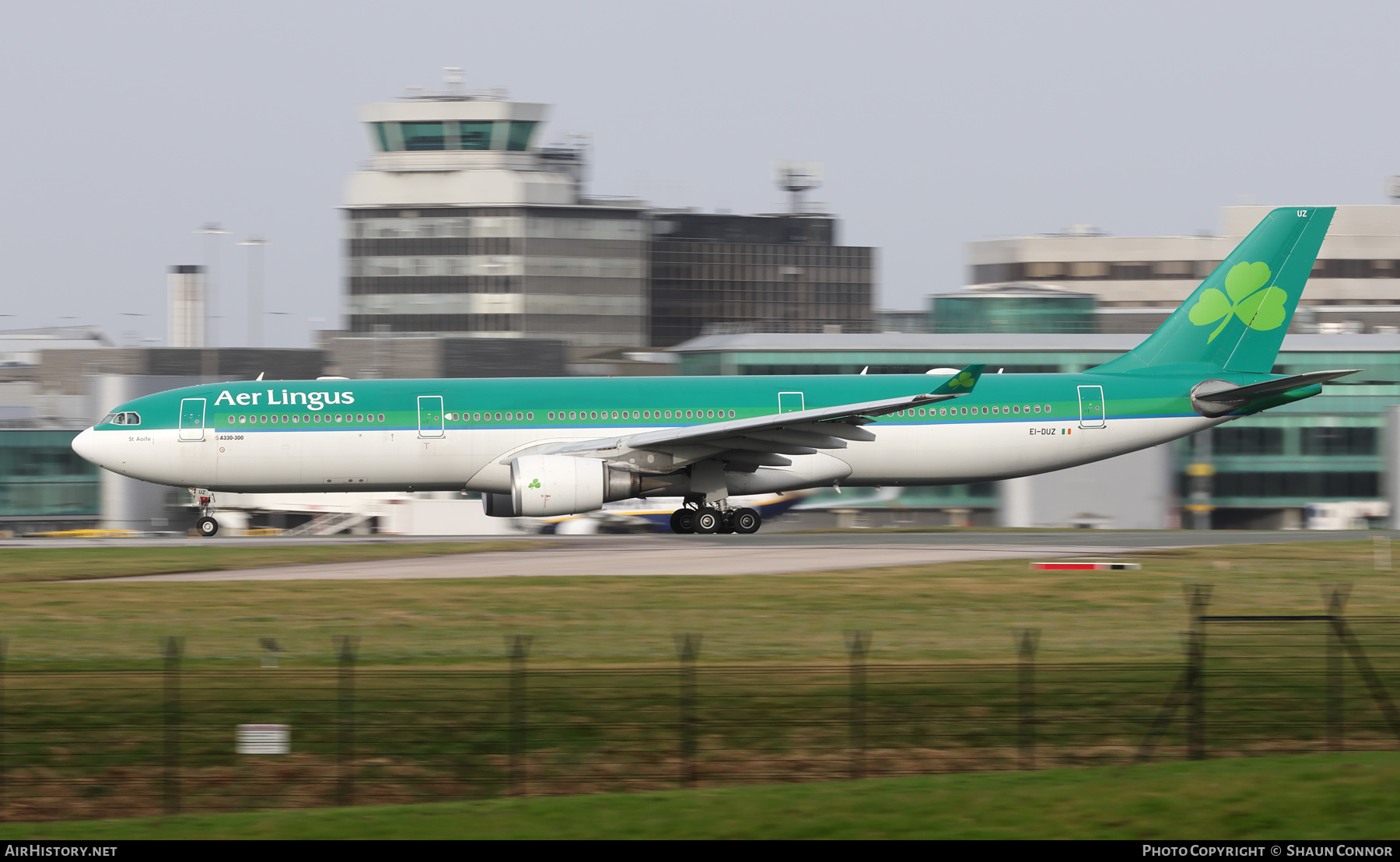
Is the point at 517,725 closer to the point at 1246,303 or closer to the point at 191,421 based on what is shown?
the point at 191,421

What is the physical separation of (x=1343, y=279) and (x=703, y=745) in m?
139

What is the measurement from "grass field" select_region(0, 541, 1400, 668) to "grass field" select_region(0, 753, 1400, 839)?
531 cm

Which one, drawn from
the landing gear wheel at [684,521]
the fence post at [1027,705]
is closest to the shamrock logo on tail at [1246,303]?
the landing gear wheel at [684,521]

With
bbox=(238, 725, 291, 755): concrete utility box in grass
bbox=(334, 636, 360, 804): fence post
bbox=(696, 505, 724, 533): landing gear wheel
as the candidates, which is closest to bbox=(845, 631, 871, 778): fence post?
bbox=(334, 636, 360, 804): fence post

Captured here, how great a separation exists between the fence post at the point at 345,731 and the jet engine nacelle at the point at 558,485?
1742 cm

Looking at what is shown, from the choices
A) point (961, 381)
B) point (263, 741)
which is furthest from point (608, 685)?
point (961, 381)

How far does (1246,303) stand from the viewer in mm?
39500

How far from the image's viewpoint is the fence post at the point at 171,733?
499 inches

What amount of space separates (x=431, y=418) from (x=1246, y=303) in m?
19.9

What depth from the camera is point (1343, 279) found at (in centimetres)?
13988

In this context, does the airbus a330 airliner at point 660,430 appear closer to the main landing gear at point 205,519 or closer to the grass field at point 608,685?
the main landing gear at point 205,519

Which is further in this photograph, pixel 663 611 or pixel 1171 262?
pixel 1171 262

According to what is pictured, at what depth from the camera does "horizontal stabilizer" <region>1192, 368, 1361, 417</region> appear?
36938 millimetres
